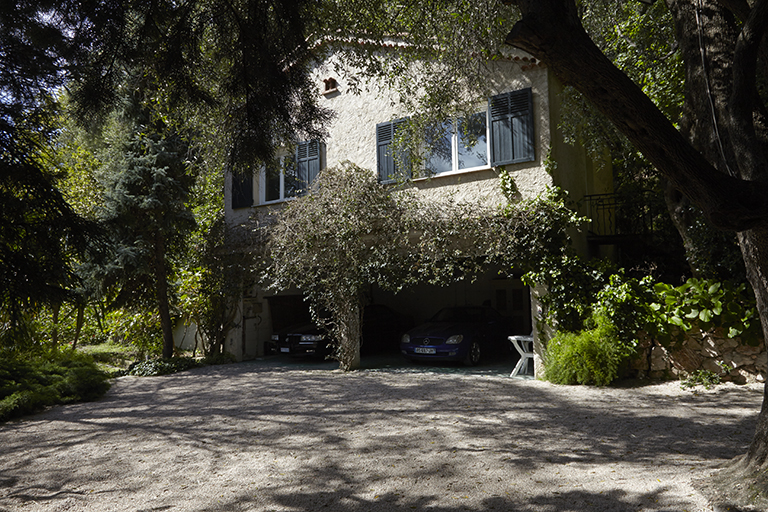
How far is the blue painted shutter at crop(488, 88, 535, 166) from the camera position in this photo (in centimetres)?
1034

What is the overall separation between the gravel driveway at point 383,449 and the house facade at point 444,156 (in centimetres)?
327

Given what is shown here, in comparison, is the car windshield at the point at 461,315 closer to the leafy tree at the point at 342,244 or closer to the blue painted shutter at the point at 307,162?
the leafy tree at the point at 342,244

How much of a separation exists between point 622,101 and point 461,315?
960 cm

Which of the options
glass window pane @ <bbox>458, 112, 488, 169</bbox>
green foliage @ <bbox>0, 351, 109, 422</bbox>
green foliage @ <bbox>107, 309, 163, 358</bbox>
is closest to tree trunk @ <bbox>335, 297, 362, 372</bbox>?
glass window pane @ <bbox>458, 112, 488, 169</bbox>

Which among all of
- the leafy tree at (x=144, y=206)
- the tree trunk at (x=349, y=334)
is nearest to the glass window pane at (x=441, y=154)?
the tree trunk at (x=349, y=334)

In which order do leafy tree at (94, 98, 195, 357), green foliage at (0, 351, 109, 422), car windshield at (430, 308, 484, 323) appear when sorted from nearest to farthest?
1. green foliage at (0, 351, 109, 422)
2. leafy tree at (94, 98, 195, 357)
3. car windshield at (430, 308, 484, 323)

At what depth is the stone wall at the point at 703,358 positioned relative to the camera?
8.12 m

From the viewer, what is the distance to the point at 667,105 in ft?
31.7

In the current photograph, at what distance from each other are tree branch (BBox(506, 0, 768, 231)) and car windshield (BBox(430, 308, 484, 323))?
9171 millimetres

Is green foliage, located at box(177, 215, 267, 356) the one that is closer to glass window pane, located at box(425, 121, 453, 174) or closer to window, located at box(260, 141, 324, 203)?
window, located at box(260, 141, 324, 203)

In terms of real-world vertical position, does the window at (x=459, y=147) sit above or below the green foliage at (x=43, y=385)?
above

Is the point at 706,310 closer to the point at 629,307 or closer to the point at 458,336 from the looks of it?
the point at 629,307

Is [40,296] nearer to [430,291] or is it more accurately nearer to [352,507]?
[352,507]

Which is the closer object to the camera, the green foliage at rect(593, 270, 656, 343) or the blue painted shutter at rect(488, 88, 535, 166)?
the green foliage at rect(593, 270, 656, 343)
